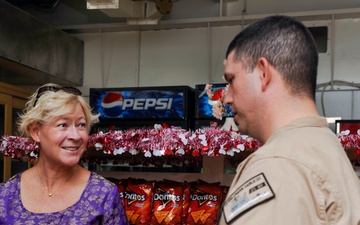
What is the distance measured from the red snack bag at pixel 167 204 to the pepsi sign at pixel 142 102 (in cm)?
192

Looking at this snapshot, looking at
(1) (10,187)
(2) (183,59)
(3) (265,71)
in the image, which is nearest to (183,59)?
(2) (183,59)

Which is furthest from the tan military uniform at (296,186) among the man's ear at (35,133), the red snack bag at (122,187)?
the red snack bag at (122,187)

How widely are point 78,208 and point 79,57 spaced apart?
13.0 ft

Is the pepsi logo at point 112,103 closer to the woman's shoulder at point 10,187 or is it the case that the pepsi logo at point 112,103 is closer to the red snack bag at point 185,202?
the red snack bag at point 185,202

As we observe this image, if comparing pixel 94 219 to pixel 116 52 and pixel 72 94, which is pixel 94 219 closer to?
pixel 72 94

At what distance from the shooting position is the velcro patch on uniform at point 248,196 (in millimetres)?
836

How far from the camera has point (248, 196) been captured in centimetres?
86

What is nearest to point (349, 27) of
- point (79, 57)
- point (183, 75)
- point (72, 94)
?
point (183, 75)

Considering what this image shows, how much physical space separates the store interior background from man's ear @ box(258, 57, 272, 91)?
12.6ft

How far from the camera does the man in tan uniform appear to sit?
83 centimetres

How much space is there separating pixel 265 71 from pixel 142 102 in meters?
A: 3.90

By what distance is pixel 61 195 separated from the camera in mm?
2195

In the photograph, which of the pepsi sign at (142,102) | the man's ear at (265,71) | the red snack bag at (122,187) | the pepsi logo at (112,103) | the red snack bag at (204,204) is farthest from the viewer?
the pepsi logo at (112,103)

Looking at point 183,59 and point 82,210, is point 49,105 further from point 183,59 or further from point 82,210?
point 183,59
